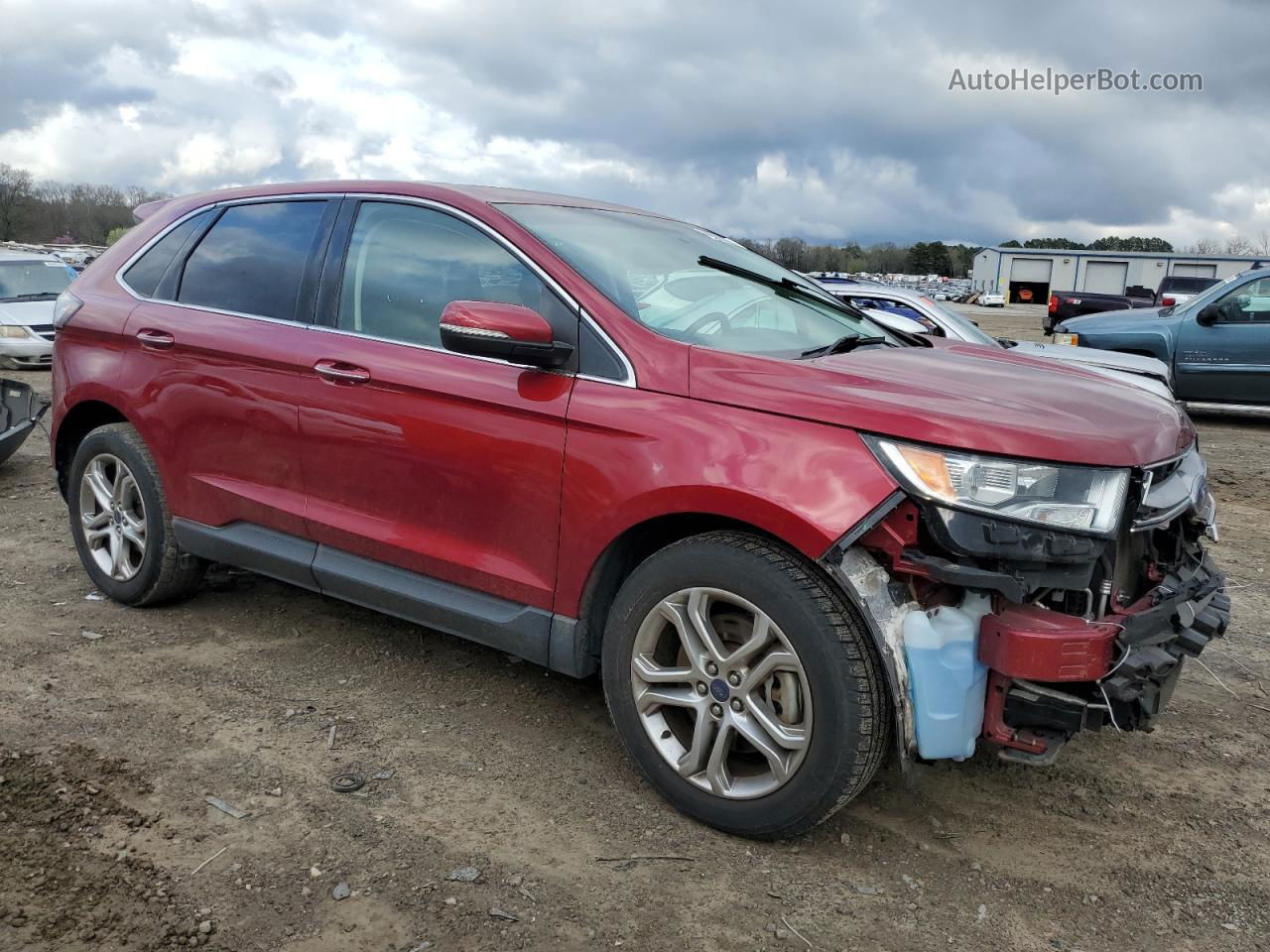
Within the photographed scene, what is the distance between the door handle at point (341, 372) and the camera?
11.3ft

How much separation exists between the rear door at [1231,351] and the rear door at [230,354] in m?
9.99

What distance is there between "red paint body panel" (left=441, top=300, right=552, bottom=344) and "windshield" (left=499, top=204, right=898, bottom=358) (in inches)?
10.8

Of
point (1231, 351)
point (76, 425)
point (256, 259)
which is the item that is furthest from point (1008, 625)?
point (1231, 351)

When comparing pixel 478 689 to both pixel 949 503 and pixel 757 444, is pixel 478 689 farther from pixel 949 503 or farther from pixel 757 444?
pixel 949 503

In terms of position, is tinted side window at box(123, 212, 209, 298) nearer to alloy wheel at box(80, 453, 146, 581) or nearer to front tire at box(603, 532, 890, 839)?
alloy wheel at box(80, 453, 146, 581)

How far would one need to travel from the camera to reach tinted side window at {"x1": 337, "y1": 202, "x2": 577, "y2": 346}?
331cm

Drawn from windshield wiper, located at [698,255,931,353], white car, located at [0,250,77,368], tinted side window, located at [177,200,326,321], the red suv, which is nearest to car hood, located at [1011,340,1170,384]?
windshield wiper, located at [698,255,931,353]

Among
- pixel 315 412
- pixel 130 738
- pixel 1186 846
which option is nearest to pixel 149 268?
pixel 315 412

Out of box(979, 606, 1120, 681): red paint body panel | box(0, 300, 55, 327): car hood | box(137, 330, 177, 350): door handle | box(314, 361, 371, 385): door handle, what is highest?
box(137, 330, 177, 350): door handle

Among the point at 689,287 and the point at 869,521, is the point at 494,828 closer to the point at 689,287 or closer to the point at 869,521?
the point at 869,521

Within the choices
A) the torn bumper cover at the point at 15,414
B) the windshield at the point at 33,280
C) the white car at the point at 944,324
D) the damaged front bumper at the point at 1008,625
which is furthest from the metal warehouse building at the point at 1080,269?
the damaged front bumper at the point at 1008,625

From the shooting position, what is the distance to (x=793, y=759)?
2.70 metres

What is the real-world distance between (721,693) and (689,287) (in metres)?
1.36

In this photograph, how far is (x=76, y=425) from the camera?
4594 millimetres
